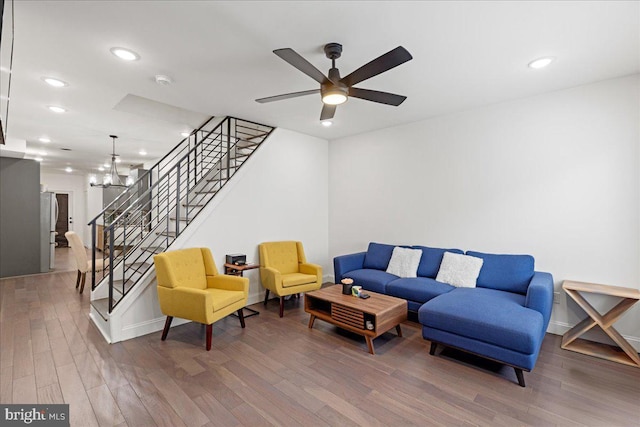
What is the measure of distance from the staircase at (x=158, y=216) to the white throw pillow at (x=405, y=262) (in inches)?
104

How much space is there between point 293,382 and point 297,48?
108 inches

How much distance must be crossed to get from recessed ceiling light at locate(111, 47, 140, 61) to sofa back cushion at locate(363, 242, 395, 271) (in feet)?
12.3

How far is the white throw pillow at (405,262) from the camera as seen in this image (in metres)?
4.11

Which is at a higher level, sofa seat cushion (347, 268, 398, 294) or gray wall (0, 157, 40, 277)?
gray wall (0, 157, 40, 277)

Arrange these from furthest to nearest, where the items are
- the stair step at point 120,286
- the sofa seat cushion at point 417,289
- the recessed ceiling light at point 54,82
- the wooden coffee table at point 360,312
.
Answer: the stair step at point 120,286, the sofa seat cushion at point 417,289, the recessed ceiling light at point 54,82, the wooden coffee table at point 360,312

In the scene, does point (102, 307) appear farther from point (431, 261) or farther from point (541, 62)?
point (541, 62)

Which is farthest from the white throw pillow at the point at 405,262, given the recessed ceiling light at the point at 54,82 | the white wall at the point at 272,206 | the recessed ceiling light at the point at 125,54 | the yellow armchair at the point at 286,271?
the recessed ceiling light at the point at 54,82

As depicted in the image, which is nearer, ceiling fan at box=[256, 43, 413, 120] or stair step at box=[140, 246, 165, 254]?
ceiling fan at box=[256, 43, 413, 120]

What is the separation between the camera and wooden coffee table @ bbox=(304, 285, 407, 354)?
2.95 meters

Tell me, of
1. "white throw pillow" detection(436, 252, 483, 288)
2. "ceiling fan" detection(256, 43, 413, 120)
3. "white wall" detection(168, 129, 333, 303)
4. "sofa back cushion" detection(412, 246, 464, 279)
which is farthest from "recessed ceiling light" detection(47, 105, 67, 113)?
"white throw pillow" detection(436, 252, 483, 288)

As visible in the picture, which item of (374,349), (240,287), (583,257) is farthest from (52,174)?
(583,257)

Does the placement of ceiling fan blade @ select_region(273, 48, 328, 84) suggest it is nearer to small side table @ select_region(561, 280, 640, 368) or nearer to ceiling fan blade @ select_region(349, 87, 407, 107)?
ceiling fan blade @ select_region(349, 87, 407, 107)

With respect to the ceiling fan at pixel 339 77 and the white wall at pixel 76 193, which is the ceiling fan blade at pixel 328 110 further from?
the white wall at pixel 76 193

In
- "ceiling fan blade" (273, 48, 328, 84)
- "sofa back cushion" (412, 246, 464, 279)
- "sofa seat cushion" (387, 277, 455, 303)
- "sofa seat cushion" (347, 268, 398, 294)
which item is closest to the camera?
"ceiling fan blade" (273, 48, 328, 84)
